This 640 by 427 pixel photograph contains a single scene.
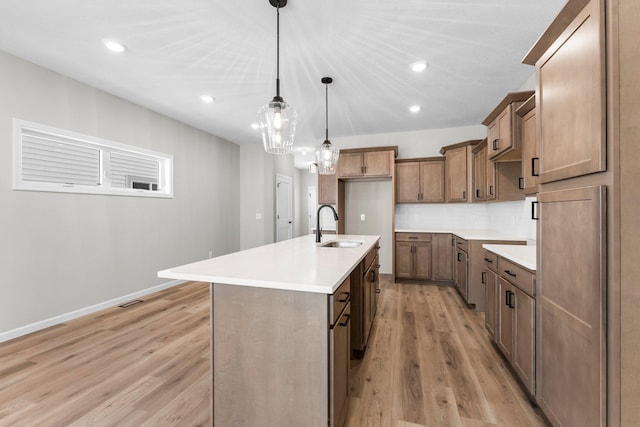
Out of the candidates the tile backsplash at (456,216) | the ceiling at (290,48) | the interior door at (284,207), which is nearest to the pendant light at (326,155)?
the ceiling at (290,48)

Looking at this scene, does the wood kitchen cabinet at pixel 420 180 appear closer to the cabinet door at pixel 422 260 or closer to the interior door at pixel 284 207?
the cabinet door at pixel 422 260

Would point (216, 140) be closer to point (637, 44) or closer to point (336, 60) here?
point (336, 60)

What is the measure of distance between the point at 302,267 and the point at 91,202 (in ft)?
10.4

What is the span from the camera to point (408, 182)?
16.4 ft

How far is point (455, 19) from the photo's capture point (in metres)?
2.19

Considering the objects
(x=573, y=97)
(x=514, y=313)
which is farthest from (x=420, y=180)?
(x=573, y=97)

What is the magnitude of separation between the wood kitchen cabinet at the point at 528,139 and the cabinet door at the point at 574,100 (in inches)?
30.6

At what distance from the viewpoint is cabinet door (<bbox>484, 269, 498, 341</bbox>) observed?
2.42m

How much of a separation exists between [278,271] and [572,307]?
1.44 m

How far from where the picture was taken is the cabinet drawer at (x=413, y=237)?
4637 mm

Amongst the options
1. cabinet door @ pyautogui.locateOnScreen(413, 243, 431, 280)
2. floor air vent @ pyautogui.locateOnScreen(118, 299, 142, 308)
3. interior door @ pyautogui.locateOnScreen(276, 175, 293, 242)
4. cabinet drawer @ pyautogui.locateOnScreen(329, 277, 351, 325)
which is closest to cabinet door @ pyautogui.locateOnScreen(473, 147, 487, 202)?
cabinet door @ pyautogui.locateOnScreen(413, 243, 431, 280)

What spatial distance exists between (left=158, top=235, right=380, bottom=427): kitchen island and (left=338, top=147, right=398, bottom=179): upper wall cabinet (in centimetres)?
371

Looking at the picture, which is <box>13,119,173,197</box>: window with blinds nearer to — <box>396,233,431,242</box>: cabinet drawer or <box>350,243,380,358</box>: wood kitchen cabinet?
<box>350,243,380,358</box>: wood kitchen cabinet

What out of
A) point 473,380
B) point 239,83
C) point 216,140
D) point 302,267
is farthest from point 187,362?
point 216,140
